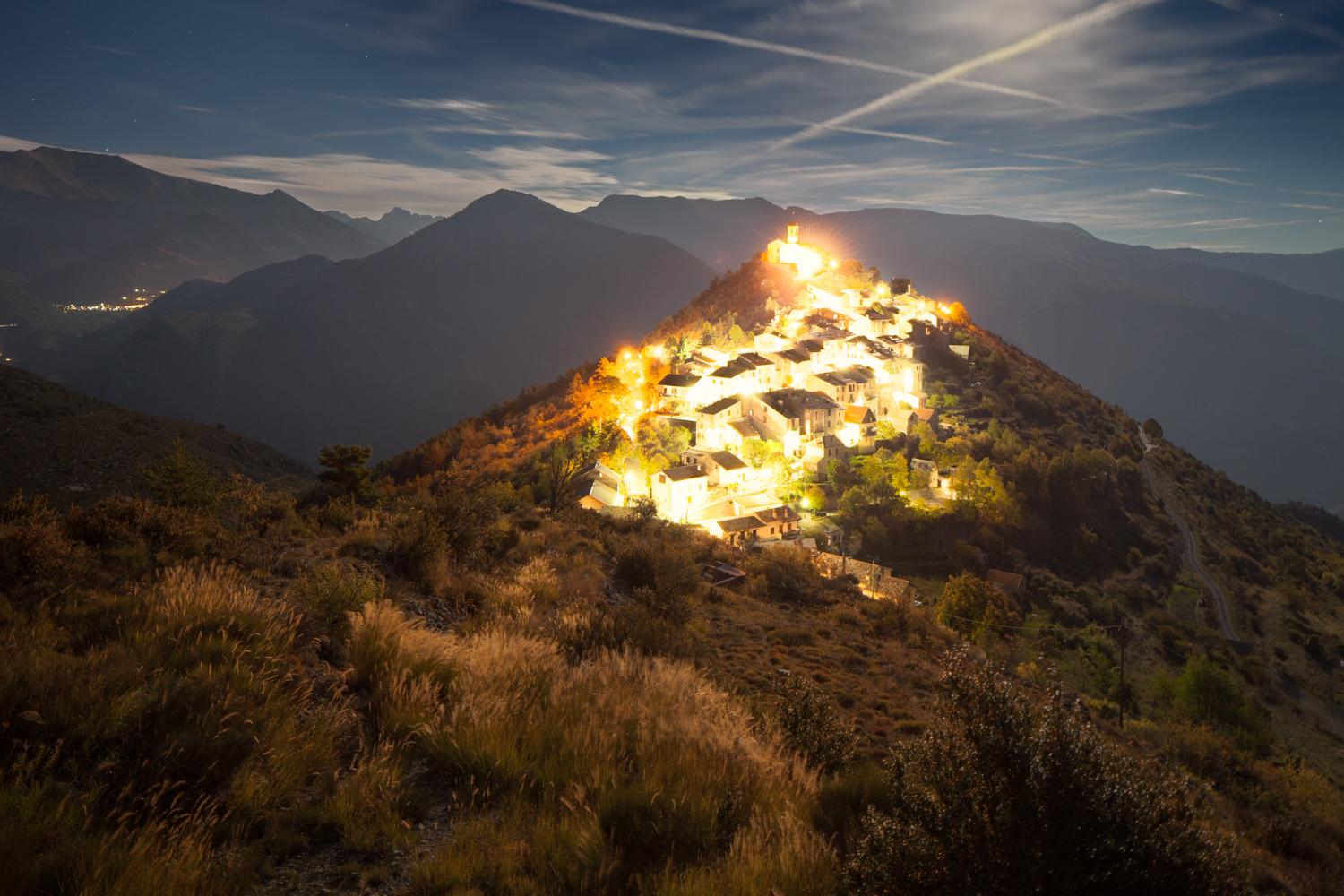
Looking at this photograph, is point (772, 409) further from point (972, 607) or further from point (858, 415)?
point (972, 607)

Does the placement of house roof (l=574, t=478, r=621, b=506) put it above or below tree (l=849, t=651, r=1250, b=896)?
below

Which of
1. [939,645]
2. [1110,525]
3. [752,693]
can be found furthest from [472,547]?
[1110,525]

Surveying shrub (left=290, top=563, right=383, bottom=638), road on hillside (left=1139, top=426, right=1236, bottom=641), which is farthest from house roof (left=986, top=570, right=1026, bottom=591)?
shrub (left=290, top=563, right=383, bottom=638)

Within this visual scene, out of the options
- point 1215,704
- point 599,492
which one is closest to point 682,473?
point 599,492

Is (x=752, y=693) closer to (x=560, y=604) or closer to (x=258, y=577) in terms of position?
(x=560, y=604)

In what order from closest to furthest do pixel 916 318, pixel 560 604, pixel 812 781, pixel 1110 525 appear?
pixel 812 781 → pixel 560 604 → pixel 1110 525 → pixel 916 318

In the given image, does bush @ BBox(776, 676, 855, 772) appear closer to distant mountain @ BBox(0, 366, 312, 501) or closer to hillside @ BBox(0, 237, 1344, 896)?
hillside @ BBox(0, 237, 1344, 896)
